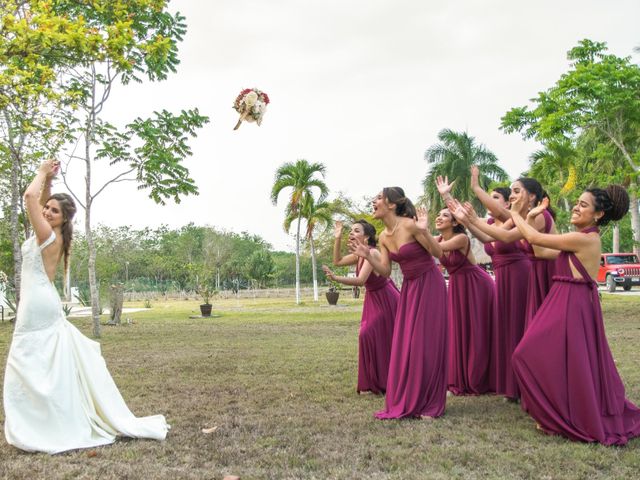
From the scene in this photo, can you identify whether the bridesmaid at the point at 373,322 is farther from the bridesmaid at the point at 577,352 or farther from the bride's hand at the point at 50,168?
the bride's hand at the point at 50,168

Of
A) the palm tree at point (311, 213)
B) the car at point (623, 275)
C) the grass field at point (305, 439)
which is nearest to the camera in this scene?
the grass field at point (305, 439)

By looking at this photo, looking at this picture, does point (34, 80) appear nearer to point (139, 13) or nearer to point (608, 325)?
point (139, 13)

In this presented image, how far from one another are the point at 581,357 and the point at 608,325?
1123cm

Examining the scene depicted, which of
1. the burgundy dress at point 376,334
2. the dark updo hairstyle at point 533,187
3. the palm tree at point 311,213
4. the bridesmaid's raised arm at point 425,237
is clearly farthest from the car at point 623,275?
the bridesmaid's raised arm at point 425,237

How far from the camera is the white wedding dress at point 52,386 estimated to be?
4672mm

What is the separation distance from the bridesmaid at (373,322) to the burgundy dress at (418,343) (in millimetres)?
962

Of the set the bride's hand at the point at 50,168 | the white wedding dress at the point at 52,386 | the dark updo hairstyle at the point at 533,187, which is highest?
the bride's hand at the point at 50,168

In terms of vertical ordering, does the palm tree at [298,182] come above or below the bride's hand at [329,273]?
above

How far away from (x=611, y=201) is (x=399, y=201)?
199cm

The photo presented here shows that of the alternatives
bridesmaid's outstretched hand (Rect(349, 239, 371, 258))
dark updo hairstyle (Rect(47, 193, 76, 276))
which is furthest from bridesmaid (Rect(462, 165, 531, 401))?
dark updo hairstyle (Rect(47, 193, 76, 276))

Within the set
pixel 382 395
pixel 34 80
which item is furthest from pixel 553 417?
pixel 34 80

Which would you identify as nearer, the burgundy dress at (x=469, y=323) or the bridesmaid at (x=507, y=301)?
the bridesmaid at (x=507, y=301)

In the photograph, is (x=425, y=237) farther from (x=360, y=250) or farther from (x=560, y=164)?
(x=560, y=164)

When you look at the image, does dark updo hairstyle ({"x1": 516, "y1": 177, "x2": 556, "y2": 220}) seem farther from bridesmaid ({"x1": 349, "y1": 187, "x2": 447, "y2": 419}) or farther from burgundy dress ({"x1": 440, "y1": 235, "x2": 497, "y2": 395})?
burgundy dress ({"x1": 440, "y1": 235, "x2": 497, "y2": 395})
